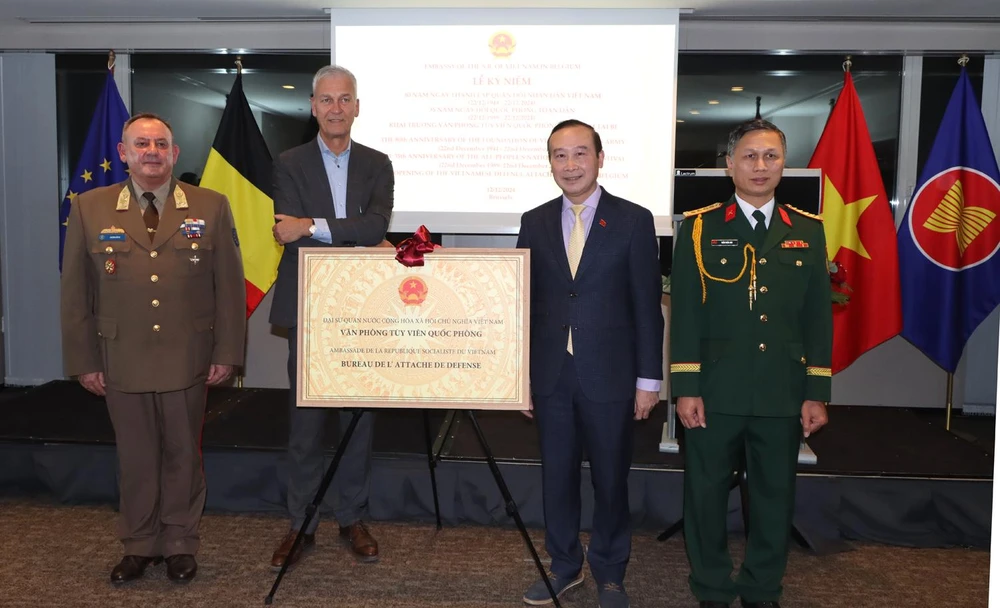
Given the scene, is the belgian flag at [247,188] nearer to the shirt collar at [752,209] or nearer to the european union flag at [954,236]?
the shirt collar at [752,209]

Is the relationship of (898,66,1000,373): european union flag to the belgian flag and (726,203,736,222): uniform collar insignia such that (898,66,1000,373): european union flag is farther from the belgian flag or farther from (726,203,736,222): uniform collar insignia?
the belgian flag

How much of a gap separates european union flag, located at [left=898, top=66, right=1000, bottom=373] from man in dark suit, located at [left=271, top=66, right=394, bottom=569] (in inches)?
131

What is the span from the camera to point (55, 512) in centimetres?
358

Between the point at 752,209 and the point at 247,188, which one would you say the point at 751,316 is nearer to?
the point at 752,209

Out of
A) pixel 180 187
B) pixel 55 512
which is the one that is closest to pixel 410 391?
pixel 180 187

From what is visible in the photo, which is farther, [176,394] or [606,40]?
[606,40]

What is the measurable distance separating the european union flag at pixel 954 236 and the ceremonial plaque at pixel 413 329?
323 centimetres

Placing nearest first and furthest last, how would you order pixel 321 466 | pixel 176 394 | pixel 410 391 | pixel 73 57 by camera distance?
pixel 410 391 → pixel 176 394 → pixel 321 466 → pixel 73 57

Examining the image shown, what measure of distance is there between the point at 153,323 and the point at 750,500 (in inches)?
86.2

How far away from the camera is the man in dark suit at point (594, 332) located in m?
2.49

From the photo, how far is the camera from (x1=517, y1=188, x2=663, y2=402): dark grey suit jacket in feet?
8.19

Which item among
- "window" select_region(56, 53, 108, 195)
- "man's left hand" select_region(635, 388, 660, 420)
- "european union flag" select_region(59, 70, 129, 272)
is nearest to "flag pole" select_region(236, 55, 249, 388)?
"european union flag" select_region(59, 70, 129, 272)

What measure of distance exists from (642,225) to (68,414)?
3439 millimetres

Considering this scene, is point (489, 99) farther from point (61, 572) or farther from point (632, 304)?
point (61, 572)
